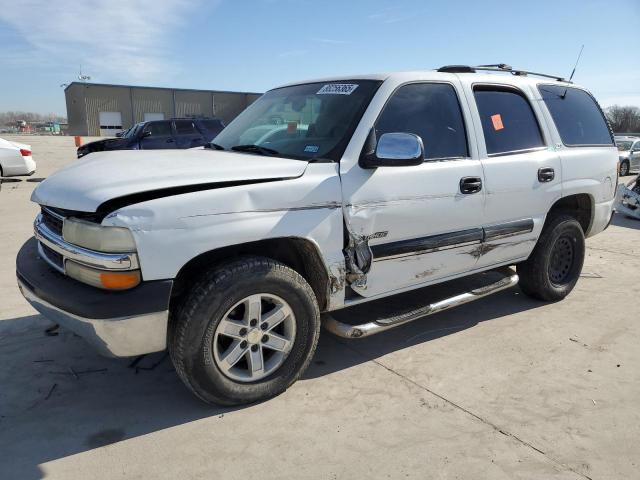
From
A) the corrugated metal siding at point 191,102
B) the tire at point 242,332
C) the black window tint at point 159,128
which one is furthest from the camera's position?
the corrugated metal siding at point 191,102

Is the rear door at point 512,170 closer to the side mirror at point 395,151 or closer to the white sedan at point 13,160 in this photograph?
the side mirror at point 395,151

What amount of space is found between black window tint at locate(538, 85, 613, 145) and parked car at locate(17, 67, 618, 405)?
0.16 meters

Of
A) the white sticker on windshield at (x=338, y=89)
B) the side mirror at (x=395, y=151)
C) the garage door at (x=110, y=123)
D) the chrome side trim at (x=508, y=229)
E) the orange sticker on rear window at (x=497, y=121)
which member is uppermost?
the garage door at (x=110, y=123)

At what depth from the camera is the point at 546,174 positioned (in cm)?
420

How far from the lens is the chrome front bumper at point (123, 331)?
7.99ft

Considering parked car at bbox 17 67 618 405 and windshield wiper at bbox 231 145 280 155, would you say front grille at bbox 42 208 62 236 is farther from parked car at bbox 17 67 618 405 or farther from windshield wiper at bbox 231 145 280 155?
windshield wiper at bbox 231 145 280 155

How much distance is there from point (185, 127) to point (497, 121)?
1294 centimetres

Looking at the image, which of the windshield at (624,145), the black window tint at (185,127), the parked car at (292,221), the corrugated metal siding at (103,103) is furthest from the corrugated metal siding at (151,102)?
the parked car at (292,221)

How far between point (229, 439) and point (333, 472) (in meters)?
0.60

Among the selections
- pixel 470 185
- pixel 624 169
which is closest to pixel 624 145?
pixel 624 169

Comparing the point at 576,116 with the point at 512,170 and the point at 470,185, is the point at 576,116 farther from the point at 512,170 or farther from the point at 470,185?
the point at 470,185

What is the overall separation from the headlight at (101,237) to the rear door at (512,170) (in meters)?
2.58

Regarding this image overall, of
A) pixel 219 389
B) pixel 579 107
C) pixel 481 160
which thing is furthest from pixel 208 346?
pixel 579 107

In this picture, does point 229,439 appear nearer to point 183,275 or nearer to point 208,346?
point 208,346
